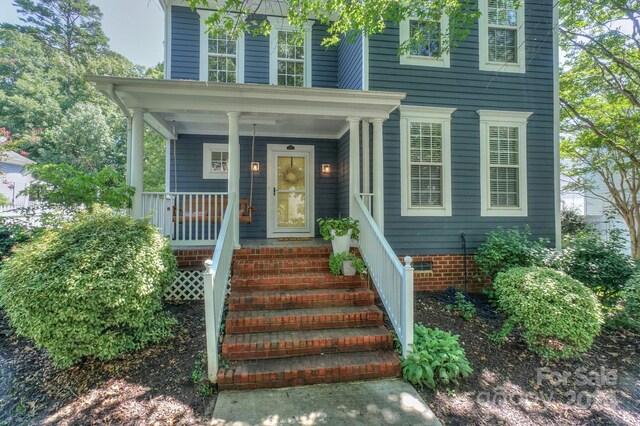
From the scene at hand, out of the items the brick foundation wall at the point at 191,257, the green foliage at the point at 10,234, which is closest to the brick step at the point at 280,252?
the brick foundation wall at the point at 191,257

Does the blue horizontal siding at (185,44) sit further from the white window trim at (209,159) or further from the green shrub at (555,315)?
the green shrub at (555,315)

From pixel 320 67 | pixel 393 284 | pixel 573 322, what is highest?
pixel 320 67

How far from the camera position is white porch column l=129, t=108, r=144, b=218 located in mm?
4586

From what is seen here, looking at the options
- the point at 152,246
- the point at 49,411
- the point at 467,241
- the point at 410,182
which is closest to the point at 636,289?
the point at 467,241

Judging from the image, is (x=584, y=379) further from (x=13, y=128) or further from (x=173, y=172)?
(x=13, y=128)

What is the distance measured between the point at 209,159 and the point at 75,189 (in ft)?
9.33

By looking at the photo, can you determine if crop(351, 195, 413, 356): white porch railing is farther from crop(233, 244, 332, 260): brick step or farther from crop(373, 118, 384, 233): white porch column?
crop(233, 244, 332, 260): brick step

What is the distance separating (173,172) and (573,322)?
293 inches

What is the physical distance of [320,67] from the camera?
23.5 feet

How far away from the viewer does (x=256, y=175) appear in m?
6.86

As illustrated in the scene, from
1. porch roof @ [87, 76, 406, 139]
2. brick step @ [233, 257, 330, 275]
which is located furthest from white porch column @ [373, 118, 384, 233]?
brick step @ [233, 257, 330, 275]

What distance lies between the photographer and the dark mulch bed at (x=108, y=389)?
2.50 metres

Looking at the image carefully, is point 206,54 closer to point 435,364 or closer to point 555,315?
point 435,364

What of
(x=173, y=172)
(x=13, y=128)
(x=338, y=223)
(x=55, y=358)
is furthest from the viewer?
(x=13, y=128)
